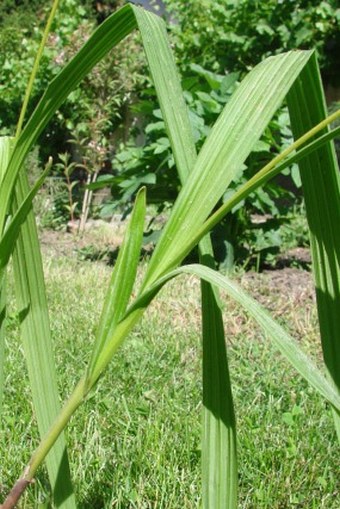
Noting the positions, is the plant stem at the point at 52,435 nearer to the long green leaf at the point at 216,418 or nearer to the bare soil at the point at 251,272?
the long green leaf at the point at 216,418

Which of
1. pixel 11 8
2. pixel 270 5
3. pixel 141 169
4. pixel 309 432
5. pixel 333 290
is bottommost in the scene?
pixel 309 432

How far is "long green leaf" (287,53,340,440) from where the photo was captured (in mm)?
793

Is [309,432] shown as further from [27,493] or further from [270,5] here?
[270,5]

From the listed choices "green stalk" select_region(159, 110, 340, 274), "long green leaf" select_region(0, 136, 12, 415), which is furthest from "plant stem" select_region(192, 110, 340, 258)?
"long green leaf" select_region(0, 136, 12, 415)

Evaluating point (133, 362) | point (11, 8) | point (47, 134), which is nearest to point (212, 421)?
point (133, 362)

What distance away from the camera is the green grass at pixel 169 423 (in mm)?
1448

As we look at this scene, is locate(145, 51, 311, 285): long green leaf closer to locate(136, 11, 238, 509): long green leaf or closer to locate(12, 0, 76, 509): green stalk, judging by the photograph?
locate(136, 11, 238, 509): long green leaf

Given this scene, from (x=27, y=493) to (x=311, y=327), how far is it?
1654mm

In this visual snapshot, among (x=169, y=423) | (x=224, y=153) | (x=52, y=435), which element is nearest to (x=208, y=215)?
(x=224, y=153)

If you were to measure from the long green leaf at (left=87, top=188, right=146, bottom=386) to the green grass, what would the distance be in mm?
694

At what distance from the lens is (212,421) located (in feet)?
2.65

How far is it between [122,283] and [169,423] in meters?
1.07

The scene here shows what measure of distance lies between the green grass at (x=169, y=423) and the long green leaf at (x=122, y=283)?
2.28 ft

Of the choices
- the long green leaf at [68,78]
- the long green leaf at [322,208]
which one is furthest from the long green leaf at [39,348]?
the long green leaf at [322,208]
